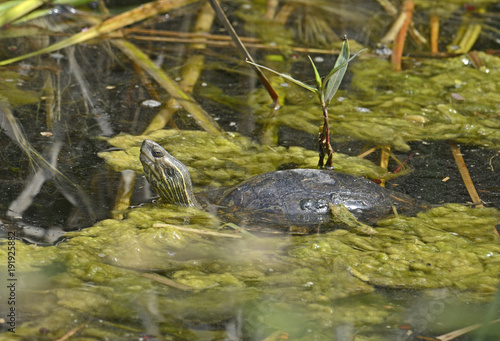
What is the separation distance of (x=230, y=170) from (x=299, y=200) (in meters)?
0.68

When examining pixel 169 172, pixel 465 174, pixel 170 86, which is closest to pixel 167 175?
pixel 169 172

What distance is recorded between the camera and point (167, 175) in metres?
3.16

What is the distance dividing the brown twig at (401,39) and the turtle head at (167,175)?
2895mm

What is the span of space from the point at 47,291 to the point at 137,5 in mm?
4393

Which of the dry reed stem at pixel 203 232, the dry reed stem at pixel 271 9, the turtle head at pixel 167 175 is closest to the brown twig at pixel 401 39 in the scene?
the dry reed stem at pixel 271 9

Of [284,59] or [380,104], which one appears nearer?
[380,104]

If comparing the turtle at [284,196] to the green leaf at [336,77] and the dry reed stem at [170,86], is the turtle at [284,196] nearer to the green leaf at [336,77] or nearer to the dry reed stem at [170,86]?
the green leaf at [336,77]

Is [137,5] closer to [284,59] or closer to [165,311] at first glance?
[284,59]

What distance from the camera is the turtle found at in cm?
316

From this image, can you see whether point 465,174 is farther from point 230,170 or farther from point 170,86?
point 170,86

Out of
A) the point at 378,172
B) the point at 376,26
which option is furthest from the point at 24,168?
the point at 376,26

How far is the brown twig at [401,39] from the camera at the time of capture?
18.1 ft

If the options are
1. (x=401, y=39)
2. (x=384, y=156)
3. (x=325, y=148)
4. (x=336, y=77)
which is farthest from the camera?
(x=401, y=39)

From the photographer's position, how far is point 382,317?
243 cm
